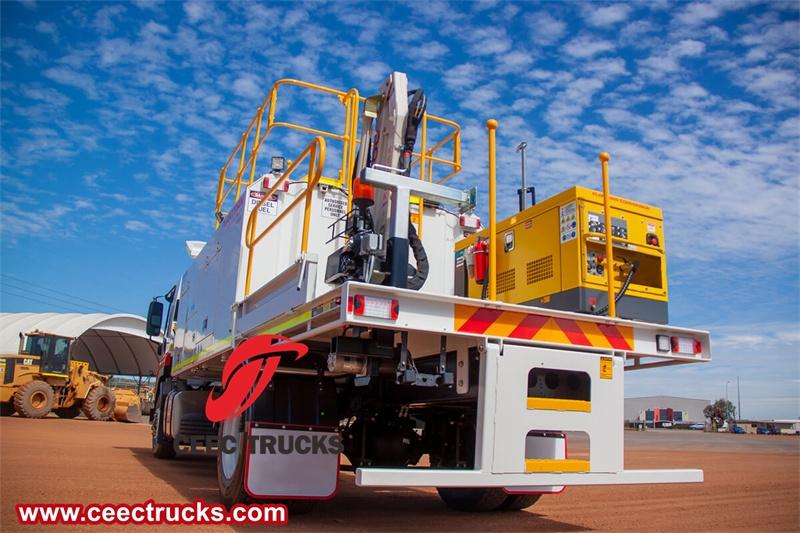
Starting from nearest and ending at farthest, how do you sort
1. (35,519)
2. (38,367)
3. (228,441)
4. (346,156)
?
(35,519), (228,441), (346,156), (38,367)

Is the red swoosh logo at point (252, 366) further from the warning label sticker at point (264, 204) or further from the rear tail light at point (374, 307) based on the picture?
the warning label sticker at point (264, 204)

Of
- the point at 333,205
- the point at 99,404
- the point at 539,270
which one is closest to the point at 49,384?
the point at 99,404

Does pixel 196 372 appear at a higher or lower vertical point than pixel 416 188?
lower

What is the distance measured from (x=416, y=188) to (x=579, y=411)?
75.6 inches

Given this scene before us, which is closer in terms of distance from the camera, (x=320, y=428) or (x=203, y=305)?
(x=320, y=428)

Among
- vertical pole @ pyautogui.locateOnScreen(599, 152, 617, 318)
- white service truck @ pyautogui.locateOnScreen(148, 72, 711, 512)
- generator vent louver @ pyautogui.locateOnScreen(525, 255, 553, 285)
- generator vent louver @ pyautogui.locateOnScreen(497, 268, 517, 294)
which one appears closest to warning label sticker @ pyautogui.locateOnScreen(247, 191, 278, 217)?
white service truck @ pyautogui.locateOnScreen(148, 72, 711, 512)

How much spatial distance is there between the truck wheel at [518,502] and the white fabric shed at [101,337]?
2998cm

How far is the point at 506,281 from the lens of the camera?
5.89m

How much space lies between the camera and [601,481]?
424 centimetres

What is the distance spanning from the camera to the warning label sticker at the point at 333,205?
21.6 feet

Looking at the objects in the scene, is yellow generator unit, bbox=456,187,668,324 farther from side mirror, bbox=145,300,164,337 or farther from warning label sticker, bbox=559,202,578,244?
side mirror, bbox=145,300,164,337

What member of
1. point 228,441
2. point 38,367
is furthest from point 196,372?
point 38,367

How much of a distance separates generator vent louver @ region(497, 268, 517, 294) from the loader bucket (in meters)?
24.1

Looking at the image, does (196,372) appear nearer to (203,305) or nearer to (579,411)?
(203,305)
